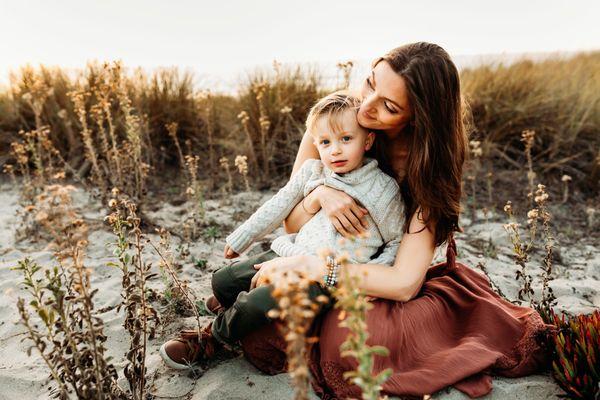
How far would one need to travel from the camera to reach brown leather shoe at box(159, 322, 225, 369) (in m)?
2.82

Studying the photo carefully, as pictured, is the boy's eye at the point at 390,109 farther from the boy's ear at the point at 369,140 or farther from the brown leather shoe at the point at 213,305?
Answer: the brown leather shoe at the point at 213,305

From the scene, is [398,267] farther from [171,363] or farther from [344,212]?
[171,363]

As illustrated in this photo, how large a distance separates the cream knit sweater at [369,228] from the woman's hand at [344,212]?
50 mm

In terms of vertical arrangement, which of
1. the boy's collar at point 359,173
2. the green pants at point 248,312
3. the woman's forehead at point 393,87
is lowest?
the green pants at point 248,312

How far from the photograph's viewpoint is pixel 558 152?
6809mm

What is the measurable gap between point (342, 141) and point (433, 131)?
505 mm

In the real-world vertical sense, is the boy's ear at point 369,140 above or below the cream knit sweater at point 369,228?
above

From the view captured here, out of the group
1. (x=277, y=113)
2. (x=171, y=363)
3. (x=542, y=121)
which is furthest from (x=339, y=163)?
(x=542, y=121)

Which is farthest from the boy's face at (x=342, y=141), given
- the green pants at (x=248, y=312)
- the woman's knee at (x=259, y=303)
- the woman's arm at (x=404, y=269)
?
the woman's knee at (x=259, y=303)

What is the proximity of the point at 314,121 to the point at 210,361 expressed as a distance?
4.92 feet

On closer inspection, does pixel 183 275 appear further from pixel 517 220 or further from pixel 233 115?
pixel 517 220

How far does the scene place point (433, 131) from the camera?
2.75m

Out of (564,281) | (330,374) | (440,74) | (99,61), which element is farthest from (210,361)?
(99,61)

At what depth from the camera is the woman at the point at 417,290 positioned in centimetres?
262
